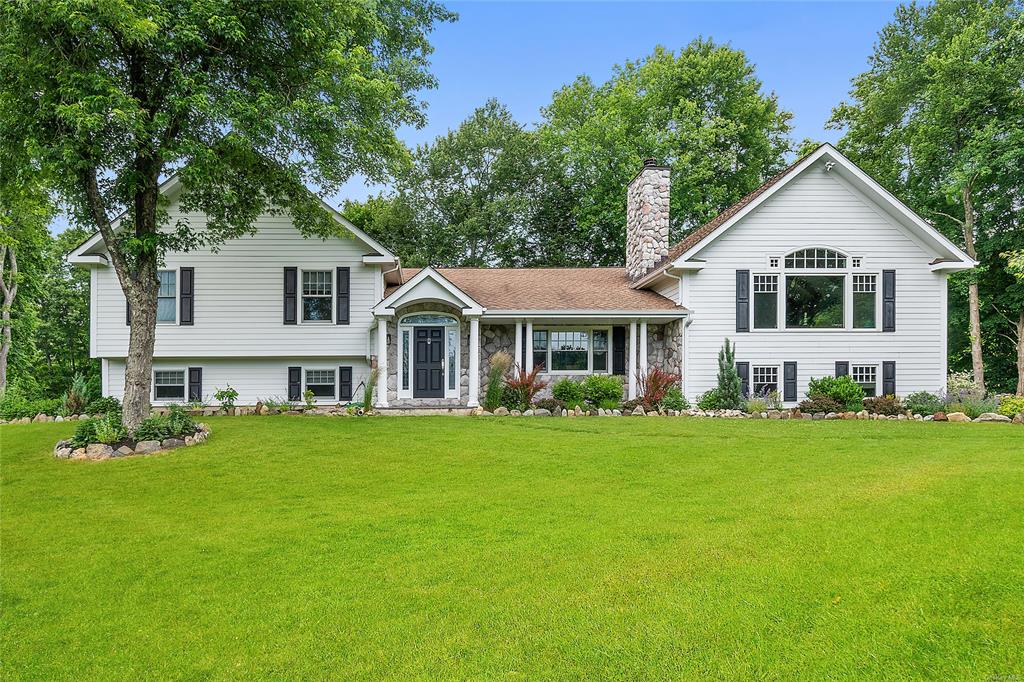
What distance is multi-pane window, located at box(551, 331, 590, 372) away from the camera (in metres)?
16.1

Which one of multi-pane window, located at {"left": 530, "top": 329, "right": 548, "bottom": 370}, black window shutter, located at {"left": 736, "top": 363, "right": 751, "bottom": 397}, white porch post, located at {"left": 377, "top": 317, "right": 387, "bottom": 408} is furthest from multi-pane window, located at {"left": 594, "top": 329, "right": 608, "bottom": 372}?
white porch post, located at {"left": 377, "top": 317, "right": 387, "bottom": 408}

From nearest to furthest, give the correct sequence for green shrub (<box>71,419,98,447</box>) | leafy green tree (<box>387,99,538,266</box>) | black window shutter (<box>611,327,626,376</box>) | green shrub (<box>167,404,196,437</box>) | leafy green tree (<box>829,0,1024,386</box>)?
green shrub (<box>71,419,98,447</box>) < green shrub (<box>167,404,196,437</box>) < black window shutter (<box>611,327,626,376</box>) < leafy green tree (<box>829,0,1024,386</box>) < leafy green tree (<box>387,99,538,266</box>)

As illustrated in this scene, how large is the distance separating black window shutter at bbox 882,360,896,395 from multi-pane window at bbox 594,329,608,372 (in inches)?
285

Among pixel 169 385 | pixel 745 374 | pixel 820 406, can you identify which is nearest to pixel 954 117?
pixel 745 374

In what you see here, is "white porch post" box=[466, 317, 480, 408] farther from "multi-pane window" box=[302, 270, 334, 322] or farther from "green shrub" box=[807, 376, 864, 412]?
"green shrub" box=[807, 376, 864, 412]

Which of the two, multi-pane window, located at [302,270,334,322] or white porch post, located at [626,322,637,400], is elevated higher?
multi-pane window, located at [302,270,334,322]

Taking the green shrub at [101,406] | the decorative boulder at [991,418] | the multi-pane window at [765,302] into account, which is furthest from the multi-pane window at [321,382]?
the decorative boulder at [991,418]

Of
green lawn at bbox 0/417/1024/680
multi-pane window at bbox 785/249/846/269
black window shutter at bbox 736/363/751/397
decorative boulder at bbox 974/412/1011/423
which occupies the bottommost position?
green lawn at bbox 0/417/1024/680

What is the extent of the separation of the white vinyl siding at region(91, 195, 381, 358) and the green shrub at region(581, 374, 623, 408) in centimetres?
596

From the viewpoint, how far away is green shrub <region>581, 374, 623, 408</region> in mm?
14484

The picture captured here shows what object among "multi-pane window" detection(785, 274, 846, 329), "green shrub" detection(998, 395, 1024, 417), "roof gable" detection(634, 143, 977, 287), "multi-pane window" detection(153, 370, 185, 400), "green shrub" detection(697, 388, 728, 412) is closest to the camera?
"green shrub" detection(998, 395, 1024, 417)

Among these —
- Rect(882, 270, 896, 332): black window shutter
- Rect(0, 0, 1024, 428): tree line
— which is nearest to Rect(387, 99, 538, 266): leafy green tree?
Rect(0, 0, 1024, 428): tree line

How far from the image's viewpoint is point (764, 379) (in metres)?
15.2

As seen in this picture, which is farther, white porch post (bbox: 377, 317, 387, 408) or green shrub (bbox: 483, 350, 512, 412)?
white porch post (bbox: 377, 317, 387, 408)
